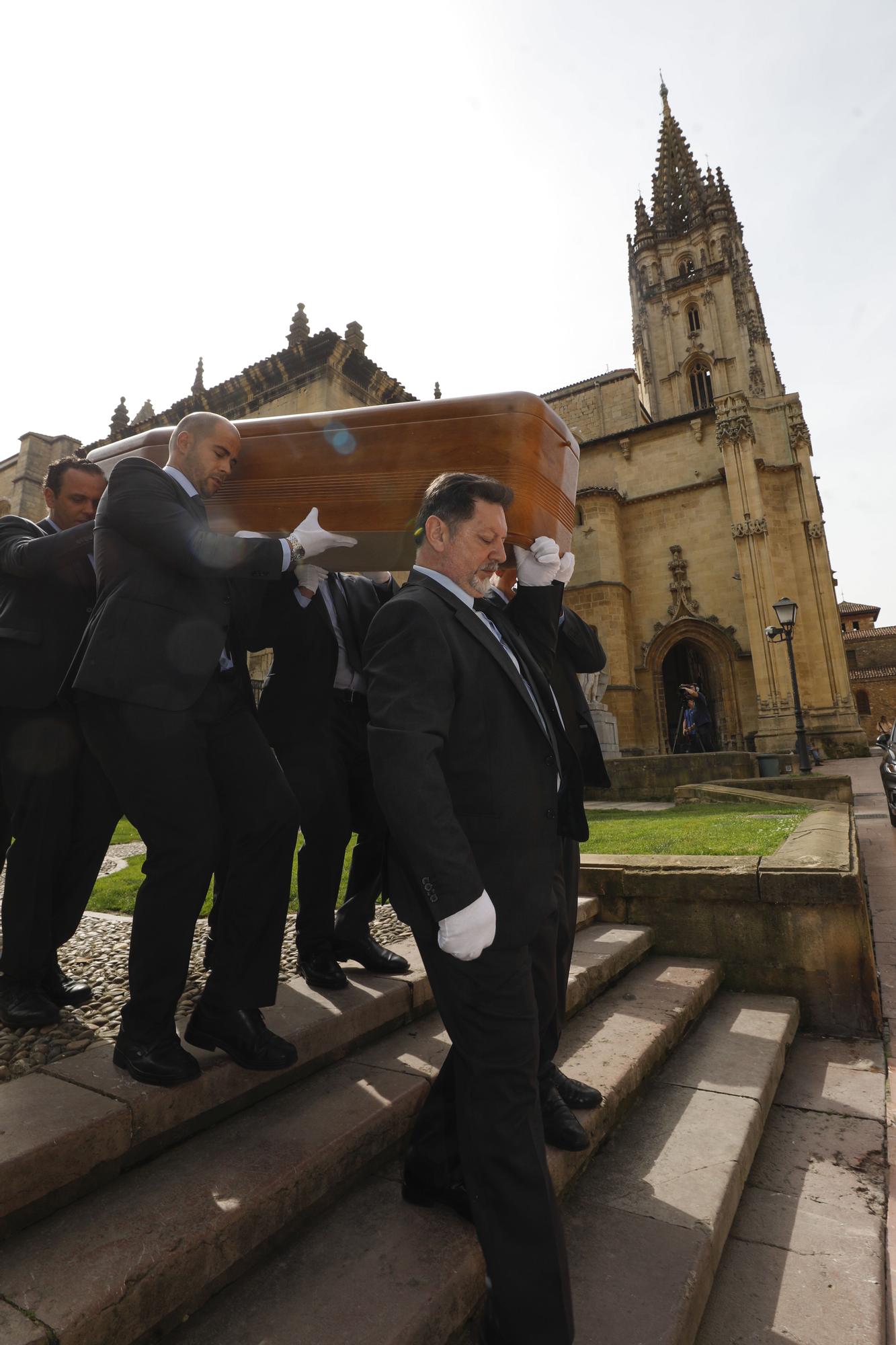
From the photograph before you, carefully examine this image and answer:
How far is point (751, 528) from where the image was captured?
22641mm

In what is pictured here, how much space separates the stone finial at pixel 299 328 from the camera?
16.4 m

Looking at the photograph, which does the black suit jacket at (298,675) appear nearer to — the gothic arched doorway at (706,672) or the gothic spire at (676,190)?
the gothic arched doorway at (706,672)

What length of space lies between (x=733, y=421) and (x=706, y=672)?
8755 mm

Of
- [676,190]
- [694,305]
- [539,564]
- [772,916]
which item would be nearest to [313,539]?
[539,564]

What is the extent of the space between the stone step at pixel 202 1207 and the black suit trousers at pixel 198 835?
33 cm

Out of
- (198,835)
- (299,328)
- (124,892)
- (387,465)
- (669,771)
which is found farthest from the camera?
(299,328)

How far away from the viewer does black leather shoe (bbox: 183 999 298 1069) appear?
195 cm

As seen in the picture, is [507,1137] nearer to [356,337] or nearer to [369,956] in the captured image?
[369,956]

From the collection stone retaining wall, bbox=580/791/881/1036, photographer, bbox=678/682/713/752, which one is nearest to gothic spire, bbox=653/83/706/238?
photographer, bbox=678/682/713/752

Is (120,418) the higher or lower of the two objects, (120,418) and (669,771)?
the higher

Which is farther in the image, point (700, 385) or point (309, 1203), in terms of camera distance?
point (700, 385)

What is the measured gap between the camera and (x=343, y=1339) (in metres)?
1.35

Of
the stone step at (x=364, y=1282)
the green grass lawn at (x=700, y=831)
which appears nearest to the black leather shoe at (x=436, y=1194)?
the stone step at (x=364, y=1282)

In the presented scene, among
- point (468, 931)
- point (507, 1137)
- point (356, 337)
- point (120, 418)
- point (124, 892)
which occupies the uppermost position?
point (120, 418)
